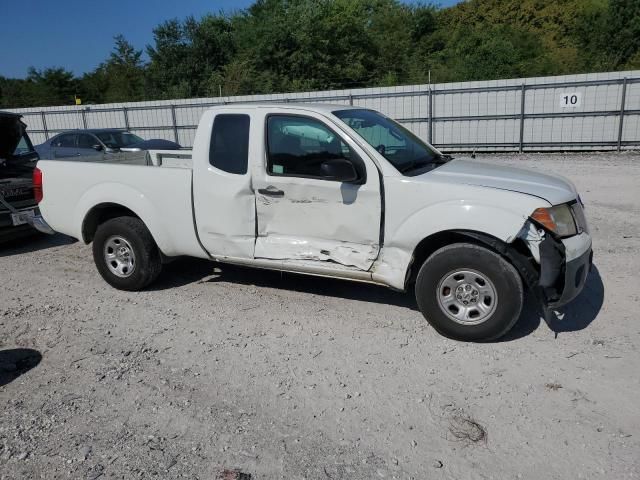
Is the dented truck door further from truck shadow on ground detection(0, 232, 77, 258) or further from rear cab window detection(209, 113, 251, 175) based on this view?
truck shadow on ground detection(0, 232, 77, 258)

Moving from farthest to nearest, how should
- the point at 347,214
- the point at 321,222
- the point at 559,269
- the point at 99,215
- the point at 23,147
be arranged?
the point at 23,147 → the point at 99,215 → the point at 321,222 → the point at 347,214 → the point at 559,269

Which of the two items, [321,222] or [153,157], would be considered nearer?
[321,222]

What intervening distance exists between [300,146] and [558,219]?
219 centimetres

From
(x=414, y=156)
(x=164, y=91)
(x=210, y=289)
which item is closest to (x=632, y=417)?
(x=414, y=156)

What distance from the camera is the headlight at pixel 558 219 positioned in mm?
3906

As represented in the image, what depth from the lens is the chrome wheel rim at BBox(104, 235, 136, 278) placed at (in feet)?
18.4

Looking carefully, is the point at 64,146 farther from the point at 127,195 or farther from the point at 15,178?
the point at 127,195

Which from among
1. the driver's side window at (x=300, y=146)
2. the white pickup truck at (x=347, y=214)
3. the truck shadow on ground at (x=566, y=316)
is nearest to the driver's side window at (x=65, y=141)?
the white pickup truck at (x=347, y=214)

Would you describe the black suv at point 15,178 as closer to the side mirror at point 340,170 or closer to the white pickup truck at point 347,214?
the white pickup truck at point 347,214

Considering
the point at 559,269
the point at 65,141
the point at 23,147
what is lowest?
the point at 559,269

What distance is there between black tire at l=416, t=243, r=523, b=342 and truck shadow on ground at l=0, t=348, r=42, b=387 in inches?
123

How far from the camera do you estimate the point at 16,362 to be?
14.0 ft

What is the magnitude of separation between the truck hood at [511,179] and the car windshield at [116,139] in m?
11.9

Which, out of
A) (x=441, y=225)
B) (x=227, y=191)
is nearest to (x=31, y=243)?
(x=227, y=191)
